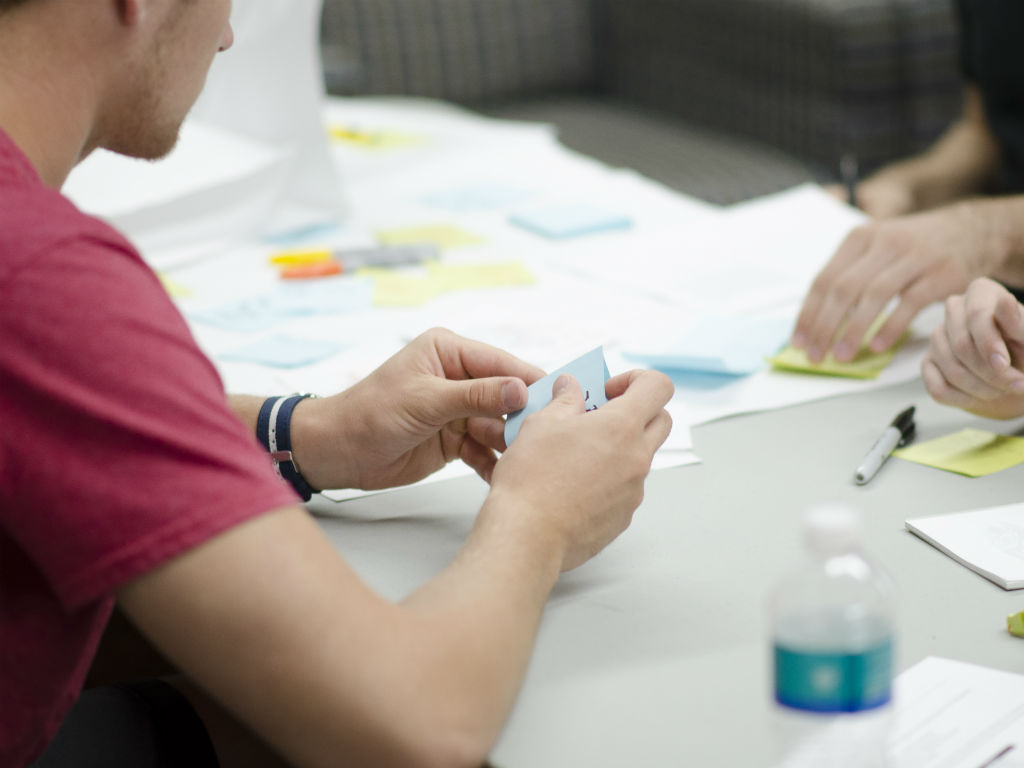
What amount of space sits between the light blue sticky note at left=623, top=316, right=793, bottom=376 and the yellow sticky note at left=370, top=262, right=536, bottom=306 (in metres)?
0.30

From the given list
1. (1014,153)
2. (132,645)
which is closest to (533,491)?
(132,645)

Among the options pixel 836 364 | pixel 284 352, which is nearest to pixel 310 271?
pixel 284 352

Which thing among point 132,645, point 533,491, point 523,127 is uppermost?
point 533,491

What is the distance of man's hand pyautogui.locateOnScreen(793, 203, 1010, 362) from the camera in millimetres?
1188

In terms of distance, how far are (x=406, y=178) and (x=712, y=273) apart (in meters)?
0.72

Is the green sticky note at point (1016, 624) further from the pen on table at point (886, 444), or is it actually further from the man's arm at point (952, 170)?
the man's arm at point (952, 170)

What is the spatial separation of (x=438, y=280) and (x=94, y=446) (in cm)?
93

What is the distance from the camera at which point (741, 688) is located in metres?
0.68

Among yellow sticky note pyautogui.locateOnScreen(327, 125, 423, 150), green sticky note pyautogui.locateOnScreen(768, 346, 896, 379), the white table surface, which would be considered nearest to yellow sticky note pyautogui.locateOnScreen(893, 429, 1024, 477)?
the white table surface

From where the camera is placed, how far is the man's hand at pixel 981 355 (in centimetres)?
96

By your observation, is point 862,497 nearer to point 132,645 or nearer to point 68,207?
point 68,207

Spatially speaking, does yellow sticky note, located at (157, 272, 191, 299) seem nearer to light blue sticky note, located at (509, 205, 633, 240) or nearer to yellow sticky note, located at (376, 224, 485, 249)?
yellow sticky note, located at (376, 224, 485, 249)

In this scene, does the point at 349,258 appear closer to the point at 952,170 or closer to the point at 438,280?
the point at 438,280

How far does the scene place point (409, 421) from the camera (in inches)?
36.3
